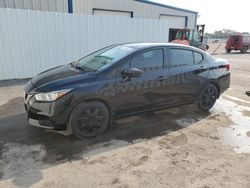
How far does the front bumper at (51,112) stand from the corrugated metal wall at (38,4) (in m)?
8.95

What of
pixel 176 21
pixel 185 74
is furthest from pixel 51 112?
pixel 176 21

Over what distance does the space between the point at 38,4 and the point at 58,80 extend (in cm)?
902

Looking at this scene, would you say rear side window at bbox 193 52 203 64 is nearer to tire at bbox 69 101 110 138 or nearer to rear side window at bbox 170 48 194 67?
rear side window at bbox 170 48 194 67

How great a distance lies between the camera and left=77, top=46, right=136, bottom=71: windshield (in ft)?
13.5

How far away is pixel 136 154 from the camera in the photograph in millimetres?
3482

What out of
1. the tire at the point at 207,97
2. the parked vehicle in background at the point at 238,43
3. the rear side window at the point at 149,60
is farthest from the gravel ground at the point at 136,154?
the parked vehicle in background at the point at 238,43

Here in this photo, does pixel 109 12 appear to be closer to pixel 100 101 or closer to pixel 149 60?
pixel 149 60

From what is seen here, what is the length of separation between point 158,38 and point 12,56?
583 cm

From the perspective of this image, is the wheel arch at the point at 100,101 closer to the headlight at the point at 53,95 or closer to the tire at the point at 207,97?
the headlight at the point at 53,95

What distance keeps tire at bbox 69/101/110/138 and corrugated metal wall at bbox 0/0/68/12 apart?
9.25m

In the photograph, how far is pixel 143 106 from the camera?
4.37 m

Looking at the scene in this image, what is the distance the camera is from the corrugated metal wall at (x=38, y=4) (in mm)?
10812

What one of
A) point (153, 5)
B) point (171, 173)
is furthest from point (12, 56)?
point (153, 5)

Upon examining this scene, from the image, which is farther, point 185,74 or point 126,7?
point 126,7
